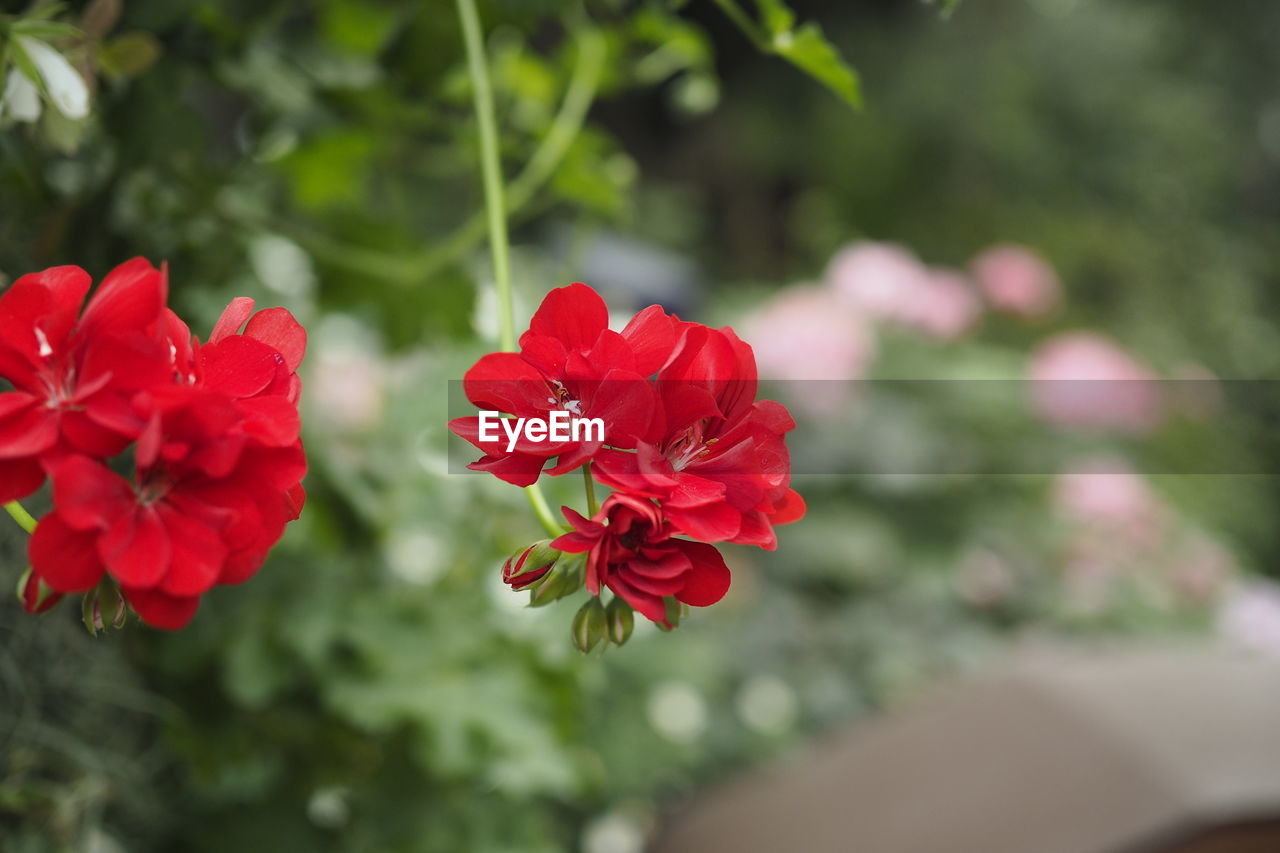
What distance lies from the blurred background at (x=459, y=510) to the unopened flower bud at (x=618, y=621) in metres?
0.30

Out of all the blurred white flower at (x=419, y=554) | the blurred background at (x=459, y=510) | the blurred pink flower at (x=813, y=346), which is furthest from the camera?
the blurred pink flower at (x=813, y=346)

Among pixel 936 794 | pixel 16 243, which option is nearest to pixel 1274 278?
pixel 936 794

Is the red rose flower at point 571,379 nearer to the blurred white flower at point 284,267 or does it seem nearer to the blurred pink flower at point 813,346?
the blurred white flower at point 284,267

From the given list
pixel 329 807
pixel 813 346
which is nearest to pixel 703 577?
pixel 329 807

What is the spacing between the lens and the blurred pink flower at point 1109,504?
1550mm

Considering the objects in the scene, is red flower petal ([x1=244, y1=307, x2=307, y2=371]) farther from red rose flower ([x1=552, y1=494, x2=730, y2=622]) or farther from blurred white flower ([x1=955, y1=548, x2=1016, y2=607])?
blurred white flower ([x1=955, y1=548, x2=1016, y2=607])

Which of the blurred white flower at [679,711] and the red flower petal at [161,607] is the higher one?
the blurred white flower at [679,711]

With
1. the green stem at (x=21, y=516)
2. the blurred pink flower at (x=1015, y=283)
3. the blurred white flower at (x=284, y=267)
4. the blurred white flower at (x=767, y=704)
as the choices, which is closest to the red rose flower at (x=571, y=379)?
the green stem at (x=21, y=516)

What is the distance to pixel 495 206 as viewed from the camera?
395mm

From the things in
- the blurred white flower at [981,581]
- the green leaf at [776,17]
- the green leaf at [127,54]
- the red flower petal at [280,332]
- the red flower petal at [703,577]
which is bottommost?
the red flower petal at [703,577]

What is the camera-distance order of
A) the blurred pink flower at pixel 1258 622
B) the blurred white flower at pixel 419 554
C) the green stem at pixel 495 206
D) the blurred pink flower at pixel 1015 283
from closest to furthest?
the green stem at pixel 495 206
the blurred white flower at pixel 419 554
the blurred pink flower at pixel 1258 622
the blurred pink flower at pixel 1015 283

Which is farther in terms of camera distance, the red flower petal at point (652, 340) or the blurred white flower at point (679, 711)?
the blurred white flower at point (679, 711)

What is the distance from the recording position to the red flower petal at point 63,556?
0.20 metres

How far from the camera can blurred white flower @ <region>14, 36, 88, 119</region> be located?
0.35 meters
